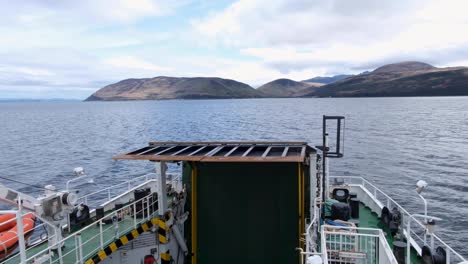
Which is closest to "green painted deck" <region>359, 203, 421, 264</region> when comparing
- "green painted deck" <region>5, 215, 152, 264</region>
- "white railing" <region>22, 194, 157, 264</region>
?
"white railing" <region>22, 194, 157, 264</region>

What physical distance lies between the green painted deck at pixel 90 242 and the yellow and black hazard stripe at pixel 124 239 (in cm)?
16

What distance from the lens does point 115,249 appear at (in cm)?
1107

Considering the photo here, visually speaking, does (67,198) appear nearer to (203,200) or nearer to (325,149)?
(203,200)

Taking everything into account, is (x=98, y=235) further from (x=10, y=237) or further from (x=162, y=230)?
Result: (x=10, y=237)

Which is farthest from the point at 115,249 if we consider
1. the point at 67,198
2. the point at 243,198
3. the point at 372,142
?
the point at 372,142

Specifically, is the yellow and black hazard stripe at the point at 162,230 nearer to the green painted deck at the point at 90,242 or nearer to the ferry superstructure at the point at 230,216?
the ferry superstructure at the point at 230,216

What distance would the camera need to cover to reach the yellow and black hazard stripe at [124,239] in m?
10.5

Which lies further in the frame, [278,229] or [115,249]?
[278,229]

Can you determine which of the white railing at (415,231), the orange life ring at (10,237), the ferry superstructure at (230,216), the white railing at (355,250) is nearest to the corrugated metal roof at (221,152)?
the ferry superstructure at (230,216)

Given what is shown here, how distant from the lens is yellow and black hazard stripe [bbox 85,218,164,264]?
10.5 m

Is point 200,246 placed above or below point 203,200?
below

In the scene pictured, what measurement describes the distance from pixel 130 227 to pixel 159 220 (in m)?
0.99

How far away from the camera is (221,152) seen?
12.3 meters

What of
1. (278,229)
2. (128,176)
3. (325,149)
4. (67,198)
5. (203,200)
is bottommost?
(128,176)
